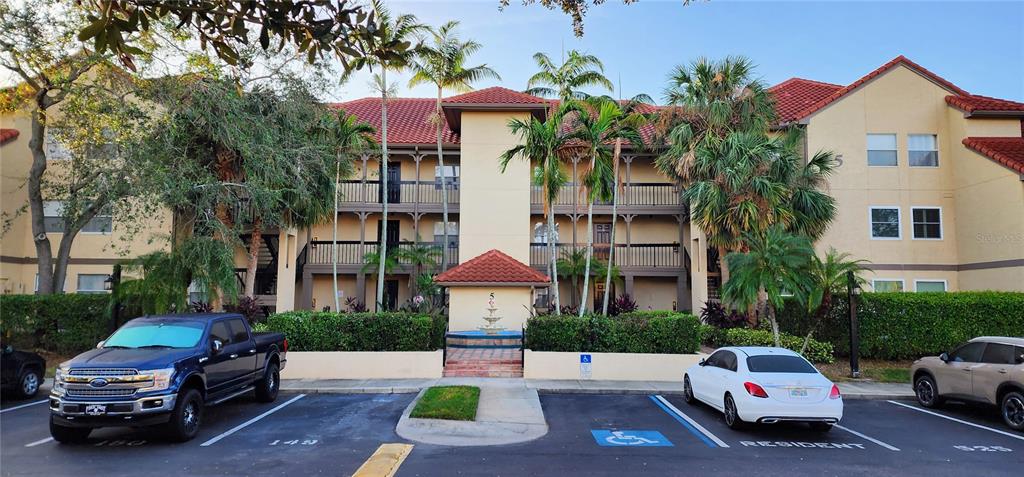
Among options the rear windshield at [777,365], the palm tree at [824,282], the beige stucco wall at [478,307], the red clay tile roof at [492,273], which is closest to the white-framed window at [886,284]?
the palm tree at [824,282]

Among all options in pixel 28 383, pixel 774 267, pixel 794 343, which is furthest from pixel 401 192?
pixel 794 343

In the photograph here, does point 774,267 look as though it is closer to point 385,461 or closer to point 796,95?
point 385,461

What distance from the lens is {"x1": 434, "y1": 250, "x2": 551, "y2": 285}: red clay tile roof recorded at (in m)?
21.1

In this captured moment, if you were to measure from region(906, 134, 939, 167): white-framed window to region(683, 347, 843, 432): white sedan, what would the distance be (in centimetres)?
1644

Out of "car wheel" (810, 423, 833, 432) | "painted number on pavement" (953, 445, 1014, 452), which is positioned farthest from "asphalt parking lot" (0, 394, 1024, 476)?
"car wheel" (810, 423, 833, 432)

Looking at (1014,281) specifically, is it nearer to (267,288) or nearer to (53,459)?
(53,459)

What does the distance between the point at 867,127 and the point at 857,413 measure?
565 inches

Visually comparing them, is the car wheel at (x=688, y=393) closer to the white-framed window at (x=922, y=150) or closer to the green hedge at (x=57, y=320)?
the white-framed window at (x=922, y=150)

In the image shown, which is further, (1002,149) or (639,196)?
(639,196)

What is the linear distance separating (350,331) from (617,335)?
7.00 m

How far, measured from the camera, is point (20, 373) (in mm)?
11680

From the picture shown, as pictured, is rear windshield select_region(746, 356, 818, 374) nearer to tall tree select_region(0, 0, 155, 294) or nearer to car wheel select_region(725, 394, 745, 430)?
car wheel select_region(725, 394, 745, 430)

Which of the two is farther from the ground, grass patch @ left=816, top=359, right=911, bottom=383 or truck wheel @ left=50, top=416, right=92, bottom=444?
truck wheel @ left=50, top=416, right=92, bottom=444

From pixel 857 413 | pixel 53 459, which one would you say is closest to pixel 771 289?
pixel 857 413
